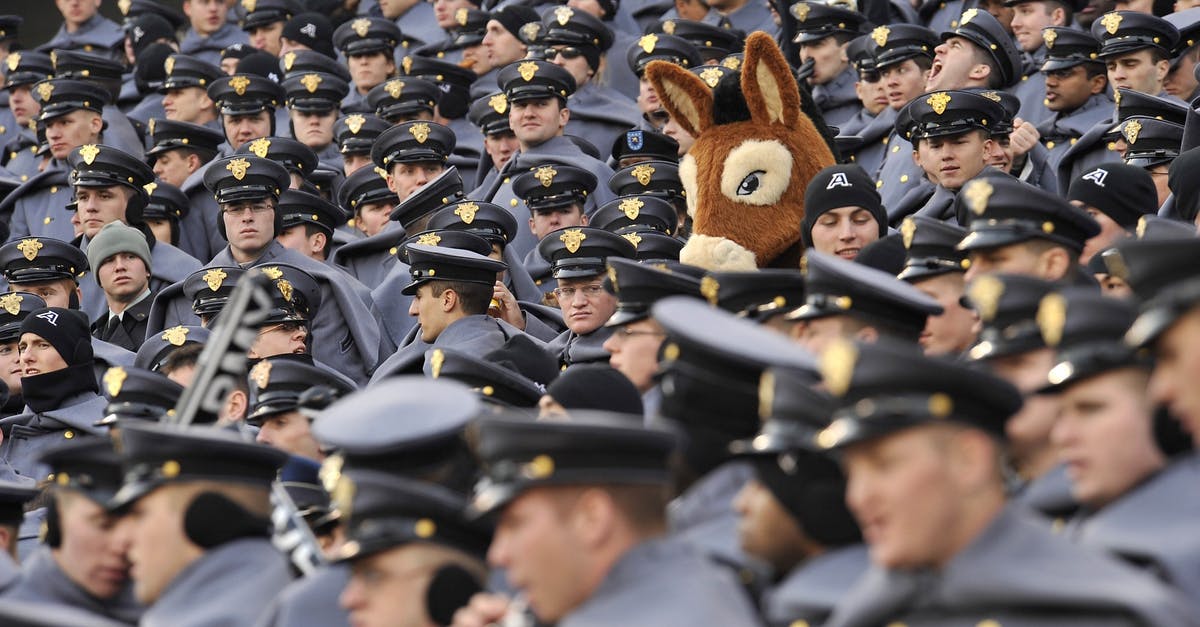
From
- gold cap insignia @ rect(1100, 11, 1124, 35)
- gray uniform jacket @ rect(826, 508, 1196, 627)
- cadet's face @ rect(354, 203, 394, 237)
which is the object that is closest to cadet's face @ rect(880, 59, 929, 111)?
gold cap insignia @ rect(1100, 11, 1124, 35)

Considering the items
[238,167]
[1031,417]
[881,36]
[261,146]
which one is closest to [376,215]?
[261,146]

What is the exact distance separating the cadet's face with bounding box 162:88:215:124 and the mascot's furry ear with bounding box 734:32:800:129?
24.3ft

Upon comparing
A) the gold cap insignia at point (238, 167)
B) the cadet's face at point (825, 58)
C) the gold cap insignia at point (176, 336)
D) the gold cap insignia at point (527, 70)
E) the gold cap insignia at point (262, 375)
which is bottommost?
the cadet's face at point (825, 58)

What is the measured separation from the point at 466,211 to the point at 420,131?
4.81 ft

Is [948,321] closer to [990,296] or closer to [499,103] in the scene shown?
[990,296]

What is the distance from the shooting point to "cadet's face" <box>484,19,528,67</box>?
13984 mm

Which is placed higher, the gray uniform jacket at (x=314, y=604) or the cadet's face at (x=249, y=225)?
the gray uniform jacket at (x=314, y=604)

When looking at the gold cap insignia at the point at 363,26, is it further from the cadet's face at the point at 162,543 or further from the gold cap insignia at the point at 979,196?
the cadet's face at the point at 162,543

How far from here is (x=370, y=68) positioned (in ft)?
48.9

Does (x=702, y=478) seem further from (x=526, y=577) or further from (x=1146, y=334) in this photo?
(x=1146, y=334)

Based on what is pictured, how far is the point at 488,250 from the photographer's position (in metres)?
10.0

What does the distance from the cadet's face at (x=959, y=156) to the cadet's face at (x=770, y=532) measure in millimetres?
4626

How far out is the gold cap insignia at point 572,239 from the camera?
926 cm

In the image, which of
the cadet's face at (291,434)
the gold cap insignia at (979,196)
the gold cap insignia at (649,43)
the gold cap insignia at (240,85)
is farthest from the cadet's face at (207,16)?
the gold cap insignia at (979,196)
